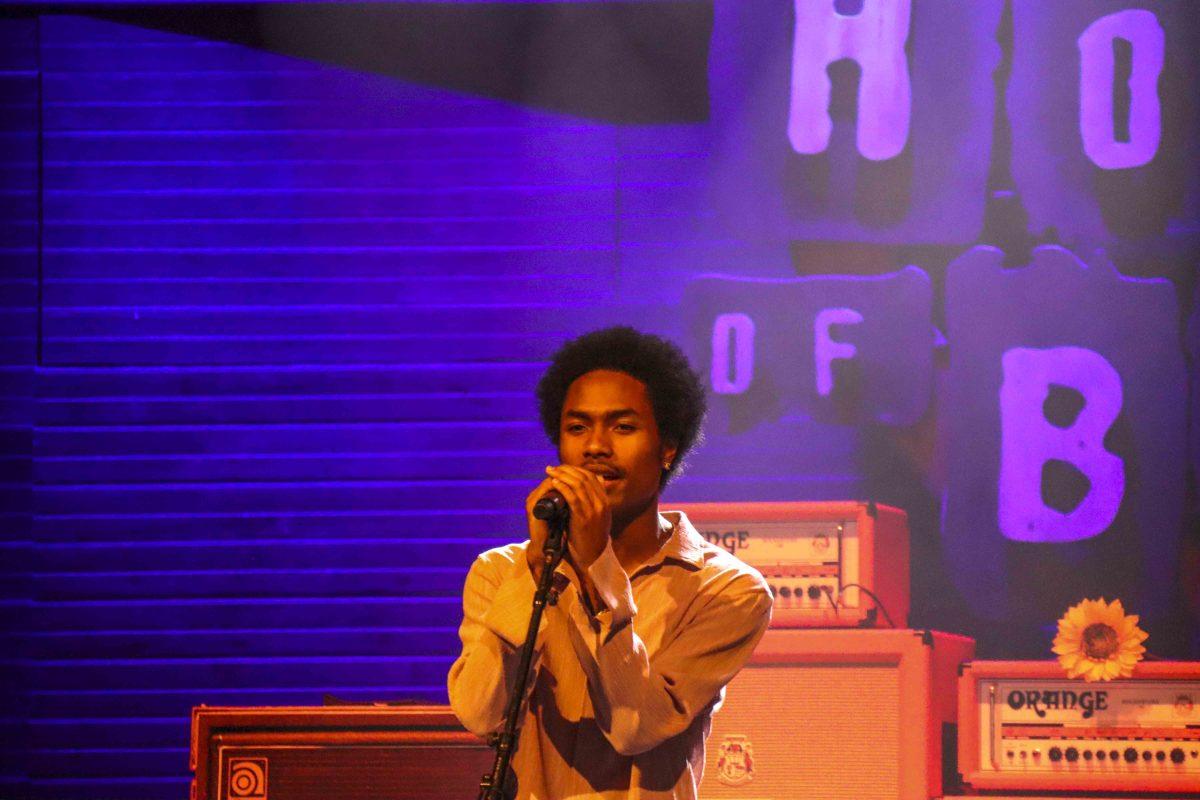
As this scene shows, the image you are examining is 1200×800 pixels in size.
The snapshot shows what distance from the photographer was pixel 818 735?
433 cm

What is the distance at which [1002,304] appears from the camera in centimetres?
497

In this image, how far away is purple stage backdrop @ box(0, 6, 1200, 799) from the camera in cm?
498

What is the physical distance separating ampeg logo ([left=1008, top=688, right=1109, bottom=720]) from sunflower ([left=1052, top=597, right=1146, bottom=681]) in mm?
58

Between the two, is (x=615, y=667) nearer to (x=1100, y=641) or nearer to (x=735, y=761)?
(x=735, y=761)

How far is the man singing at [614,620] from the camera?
2479mm

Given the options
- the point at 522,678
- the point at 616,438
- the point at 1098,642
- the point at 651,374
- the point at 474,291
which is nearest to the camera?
the point at 522,678

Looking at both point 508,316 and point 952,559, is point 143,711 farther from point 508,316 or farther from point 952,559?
point 952,559

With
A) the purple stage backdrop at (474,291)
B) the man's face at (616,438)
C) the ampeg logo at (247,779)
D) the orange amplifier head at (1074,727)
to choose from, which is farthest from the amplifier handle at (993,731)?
the ampeg logo at (247,779)

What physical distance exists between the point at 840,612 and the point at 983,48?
7.14ft

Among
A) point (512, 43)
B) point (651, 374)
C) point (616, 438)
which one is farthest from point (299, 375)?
point (616, 438)

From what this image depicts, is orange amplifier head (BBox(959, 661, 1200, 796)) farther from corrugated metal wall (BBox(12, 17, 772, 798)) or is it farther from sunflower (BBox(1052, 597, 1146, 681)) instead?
corrugated metal wall (BBox(12, 17, 772, 798))

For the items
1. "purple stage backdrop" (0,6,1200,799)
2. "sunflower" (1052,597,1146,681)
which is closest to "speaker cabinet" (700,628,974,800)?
"sunflower" (1052,597,1146,681)

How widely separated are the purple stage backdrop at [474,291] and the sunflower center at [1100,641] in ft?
1.44

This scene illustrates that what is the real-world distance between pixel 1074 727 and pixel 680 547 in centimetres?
215
